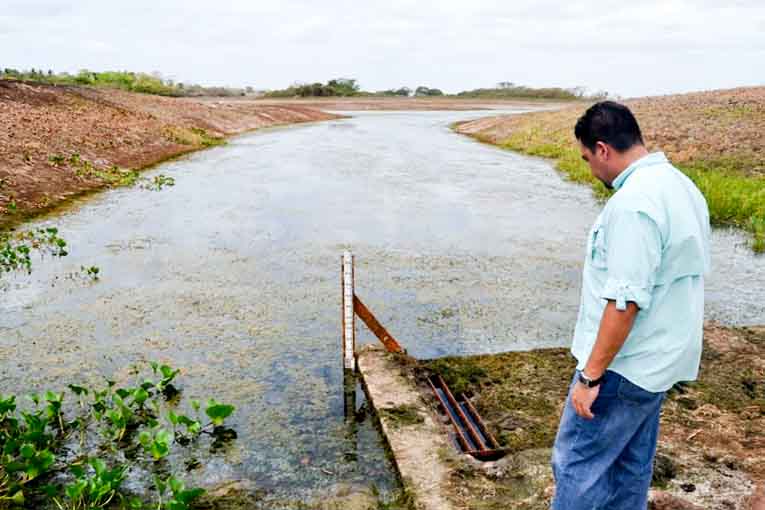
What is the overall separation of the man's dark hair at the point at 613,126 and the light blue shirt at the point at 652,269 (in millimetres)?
114

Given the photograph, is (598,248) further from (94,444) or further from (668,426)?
(94,444)

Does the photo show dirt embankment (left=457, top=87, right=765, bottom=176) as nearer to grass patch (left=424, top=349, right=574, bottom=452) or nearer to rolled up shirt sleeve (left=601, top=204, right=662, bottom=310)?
grass patch (left=424, top=349, right=574, bottom=452)

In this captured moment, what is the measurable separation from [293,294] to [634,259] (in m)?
6.82

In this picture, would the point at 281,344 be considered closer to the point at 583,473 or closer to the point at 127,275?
the point at 127,275

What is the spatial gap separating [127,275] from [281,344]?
380 cm

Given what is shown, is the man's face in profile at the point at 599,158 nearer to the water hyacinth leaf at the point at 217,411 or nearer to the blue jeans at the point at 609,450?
the blue jeans at the point at 609,450

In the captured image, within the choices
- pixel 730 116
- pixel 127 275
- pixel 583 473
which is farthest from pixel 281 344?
pixel 730 116

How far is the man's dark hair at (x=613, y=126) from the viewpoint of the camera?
3059mm

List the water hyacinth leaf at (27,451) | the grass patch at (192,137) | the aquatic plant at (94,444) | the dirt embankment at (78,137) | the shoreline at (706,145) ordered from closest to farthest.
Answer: the aquatic plant at (94,444)
the water hyacinth leaf at (27,451)
the shoreline at (706,145)
the dirt embankment at (78,137)
the grass patch at (192,137)

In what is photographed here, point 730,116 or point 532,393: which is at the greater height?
point 730,116

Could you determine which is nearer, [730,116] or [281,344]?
[281,344]

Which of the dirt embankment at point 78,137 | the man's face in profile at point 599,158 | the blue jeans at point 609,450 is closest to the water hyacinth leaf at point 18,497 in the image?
the blue jeans at point 609,450

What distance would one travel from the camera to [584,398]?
3.10 m

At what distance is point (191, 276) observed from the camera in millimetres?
10047
